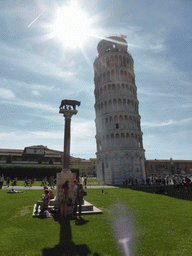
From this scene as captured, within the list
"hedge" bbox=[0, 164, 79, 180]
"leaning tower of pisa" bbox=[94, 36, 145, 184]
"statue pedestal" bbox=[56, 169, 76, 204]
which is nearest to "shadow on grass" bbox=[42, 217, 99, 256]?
"statue pedestal" bbox=[56, 169, 76, 204]

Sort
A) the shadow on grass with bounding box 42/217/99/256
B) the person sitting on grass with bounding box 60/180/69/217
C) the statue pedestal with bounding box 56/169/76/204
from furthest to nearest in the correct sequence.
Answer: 1. the statue pedestal with bounding box 56/169/76/204
2. the person sitting on grass with bounding box 60/180/69/217
3. the shadow on grass with bounding box 42/217/99/256

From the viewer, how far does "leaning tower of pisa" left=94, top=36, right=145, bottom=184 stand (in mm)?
45438

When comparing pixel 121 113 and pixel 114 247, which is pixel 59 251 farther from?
pixel 121 113

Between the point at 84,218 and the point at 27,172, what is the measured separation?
41340 mm

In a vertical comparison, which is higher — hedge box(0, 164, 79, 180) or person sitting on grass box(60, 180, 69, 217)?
hedge box(0, 164, 79, 180)

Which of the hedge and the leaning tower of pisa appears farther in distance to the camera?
Answer: the leaning tower of pisa

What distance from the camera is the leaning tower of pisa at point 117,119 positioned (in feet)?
149

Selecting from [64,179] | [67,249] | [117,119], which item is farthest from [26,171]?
[67,249]

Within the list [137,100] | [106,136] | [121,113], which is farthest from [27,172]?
[137,100]

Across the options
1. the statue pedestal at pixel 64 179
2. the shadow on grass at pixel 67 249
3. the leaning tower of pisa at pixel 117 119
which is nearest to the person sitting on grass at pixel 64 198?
the statue pedestal at pixel 64 179

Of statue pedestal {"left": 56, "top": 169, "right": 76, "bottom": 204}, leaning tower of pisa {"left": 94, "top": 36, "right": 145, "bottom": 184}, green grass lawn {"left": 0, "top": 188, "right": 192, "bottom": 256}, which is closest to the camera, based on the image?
green grass lawn {"left": 0, "top": 188, "right": 192, "bottom": 256}

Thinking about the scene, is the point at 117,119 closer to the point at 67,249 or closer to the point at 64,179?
the point at 64,179

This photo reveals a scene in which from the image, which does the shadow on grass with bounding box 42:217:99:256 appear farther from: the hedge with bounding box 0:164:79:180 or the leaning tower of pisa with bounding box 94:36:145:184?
the hedge with bounding box 0:164:79:180

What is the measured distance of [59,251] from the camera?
567 cm
